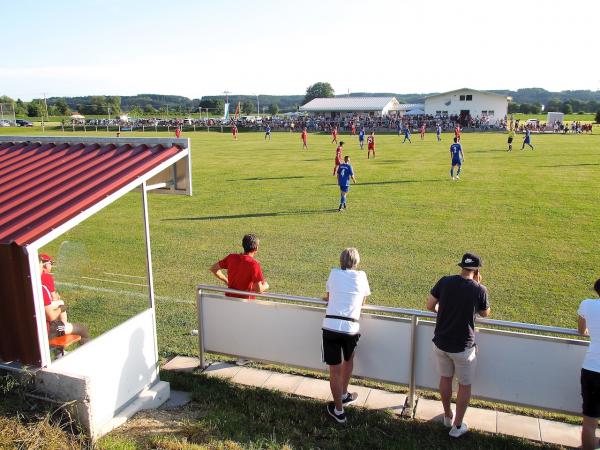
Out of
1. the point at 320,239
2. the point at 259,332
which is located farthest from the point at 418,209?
the point at 259,332

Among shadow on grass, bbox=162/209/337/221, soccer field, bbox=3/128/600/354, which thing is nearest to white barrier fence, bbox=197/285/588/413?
soccer field, bbox=3/128/600/354

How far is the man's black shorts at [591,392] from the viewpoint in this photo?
4.40m

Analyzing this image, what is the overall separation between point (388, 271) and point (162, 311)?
416 centimetres

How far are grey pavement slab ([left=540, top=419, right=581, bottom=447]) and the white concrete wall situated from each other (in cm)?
387

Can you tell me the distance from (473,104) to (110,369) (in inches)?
3080

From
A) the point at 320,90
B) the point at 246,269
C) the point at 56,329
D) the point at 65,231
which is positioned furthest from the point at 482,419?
the point at 320,90

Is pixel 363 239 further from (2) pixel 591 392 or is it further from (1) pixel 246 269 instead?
(2) pixel 591 392

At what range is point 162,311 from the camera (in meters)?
8.00

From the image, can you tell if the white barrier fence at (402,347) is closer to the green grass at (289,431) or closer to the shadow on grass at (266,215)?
the green grass at (289,431)

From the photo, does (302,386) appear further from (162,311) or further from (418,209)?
(418,209)

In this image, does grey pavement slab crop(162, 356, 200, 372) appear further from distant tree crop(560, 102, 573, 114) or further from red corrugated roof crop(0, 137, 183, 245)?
distant tree crop(560, 102, 573, 114)

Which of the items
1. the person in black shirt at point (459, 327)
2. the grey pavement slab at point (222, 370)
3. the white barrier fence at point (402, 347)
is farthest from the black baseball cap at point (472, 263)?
the grey pavement slab at point (222, 370)

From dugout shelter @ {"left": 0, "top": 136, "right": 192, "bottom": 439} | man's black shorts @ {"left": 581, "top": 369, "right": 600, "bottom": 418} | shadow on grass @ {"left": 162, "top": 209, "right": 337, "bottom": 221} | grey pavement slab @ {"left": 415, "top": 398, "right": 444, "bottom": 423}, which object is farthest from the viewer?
shadow on grass @ {"left": 162, "top": 209, "right": 337, "bottom": 221}

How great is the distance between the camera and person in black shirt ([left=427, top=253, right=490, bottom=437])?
467 centimetres
